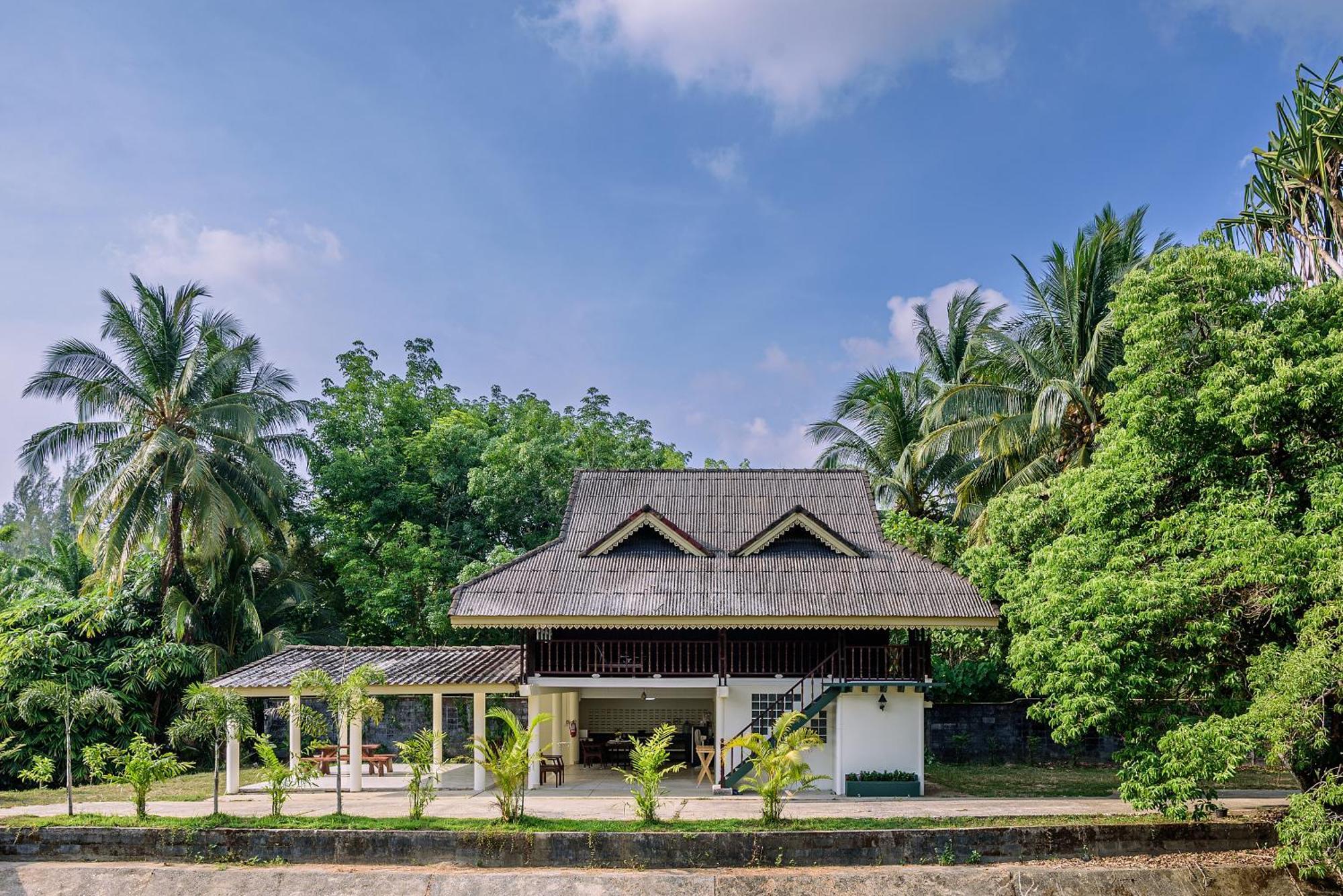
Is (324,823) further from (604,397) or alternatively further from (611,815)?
(604,397)

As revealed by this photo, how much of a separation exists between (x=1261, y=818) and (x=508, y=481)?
19.2 meters

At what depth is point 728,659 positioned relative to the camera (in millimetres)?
17062

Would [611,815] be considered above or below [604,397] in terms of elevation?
below

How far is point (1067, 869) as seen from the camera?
39.9 feet

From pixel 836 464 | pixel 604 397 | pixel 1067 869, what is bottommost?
pixel 1067 869

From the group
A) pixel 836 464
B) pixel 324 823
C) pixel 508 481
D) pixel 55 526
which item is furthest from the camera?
pixel 55 526

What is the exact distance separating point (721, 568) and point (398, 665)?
20.7 feet

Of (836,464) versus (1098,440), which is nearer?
(1098,440)

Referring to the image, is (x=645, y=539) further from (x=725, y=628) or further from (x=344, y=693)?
(x=344, y=693)

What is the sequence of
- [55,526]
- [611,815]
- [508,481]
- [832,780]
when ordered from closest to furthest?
[611,815] → [832,780] → [508,481] → [55,526]

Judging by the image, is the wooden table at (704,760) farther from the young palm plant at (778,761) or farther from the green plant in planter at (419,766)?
the green plant in planter at (419,766)

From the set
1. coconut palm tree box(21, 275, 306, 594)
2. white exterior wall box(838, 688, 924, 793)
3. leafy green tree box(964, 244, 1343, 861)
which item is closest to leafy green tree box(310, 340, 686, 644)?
coconut palm tree box(21, 275, 306, 594)

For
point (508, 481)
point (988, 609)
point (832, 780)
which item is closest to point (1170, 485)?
point (988, 609)

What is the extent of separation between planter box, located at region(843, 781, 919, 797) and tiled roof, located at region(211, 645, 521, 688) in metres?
6.13
